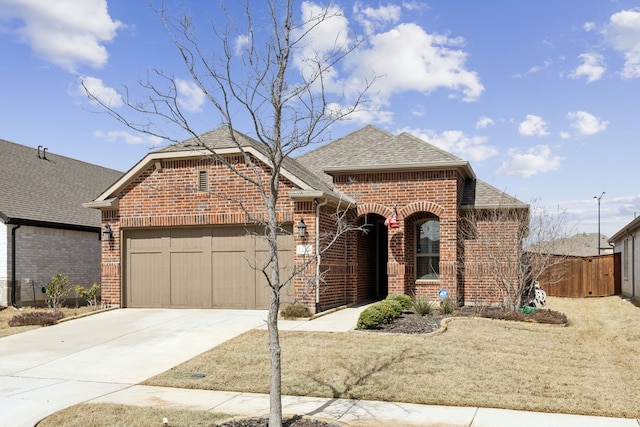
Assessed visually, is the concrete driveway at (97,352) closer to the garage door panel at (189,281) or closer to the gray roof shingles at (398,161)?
the garage door panel at (189,281)

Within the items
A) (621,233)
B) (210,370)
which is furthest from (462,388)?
(621,233)

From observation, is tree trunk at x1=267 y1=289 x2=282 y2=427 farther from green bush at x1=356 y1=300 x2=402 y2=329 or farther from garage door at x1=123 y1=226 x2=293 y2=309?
garage door at x1=123 y1=226 x2=293 y2=309

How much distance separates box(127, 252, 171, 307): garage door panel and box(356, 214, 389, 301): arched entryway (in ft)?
21.0

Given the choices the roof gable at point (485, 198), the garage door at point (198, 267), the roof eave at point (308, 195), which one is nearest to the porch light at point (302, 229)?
the garage door at point (198, 267)

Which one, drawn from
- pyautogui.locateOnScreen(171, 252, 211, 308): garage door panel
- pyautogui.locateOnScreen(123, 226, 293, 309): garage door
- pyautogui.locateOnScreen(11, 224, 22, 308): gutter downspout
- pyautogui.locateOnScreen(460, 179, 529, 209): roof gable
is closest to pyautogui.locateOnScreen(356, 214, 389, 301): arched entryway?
pyautogui.locateOnScreen(460, 179, 529, 209): roof gable

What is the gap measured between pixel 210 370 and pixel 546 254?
1125 cm

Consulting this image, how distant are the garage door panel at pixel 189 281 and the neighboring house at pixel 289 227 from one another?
0.09ft

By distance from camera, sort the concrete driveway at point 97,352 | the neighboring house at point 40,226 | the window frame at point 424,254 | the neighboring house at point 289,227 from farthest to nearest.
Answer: the neighboring house at point 40,226
the window frame at point 424,254
the neighboring house at point 289,227
the concrete driveway at point 97,352

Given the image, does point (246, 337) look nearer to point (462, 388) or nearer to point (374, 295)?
point (462, 388)

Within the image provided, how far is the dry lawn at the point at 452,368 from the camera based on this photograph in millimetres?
8383

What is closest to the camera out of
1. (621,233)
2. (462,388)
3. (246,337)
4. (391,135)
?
(462,388)

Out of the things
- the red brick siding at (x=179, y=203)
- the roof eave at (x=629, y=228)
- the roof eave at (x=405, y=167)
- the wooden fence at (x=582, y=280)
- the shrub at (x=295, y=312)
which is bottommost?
the wooden fence at (x=582, y=280)

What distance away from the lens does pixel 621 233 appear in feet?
87.5

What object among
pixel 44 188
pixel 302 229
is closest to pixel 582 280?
pixel 302 229
